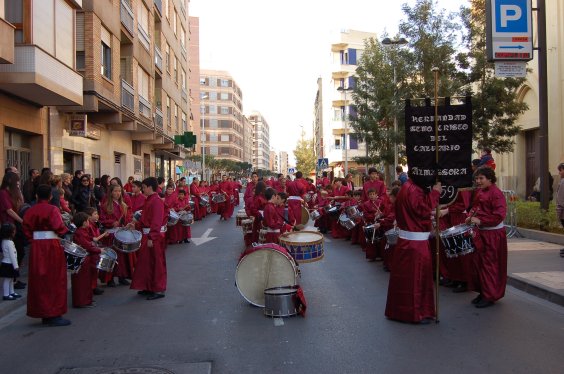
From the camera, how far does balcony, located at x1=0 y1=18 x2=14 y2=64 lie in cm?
1189

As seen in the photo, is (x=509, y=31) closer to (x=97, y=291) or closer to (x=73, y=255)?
(x=97, y=291)

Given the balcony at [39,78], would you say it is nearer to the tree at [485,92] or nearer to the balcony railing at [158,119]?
the tree at [485,92]

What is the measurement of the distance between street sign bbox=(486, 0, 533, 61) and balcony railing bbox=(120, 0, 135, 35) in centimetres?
1640

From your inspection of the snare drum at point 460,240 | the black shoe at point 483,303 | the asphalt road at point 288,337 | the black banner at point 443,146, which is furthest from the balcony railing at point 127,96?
the black shoe at point 483,303

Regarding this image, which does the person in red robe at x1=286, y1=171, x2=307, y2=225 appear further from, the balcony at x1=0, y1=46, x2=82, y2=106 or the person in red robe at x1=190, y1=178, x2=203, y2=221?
the person in red robe at x1=190, y1=178, x2=203, y2=221

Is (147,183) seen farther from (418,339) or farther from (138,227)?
(418,339)

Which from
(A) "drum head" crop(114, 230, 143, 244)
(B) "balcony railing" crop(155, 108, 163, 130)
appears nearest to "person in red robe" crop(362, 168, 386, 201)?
A: (A) "drum head" crop(114, 230, 143, 244)

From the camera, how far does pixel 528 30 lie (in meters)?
13.3

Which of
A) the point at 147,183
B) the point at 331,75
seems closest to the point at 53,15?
the point at 147,183

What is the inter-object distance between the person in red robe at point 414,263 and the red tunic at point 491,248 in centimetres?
128

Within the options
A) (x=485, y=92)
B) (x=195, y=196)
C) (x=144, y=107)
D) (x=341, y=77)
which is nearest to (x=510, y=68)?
(x=485, y=92)

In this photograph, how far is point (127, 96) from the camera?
79.7 feet

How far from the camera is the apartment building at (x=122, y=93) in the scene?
19.0m

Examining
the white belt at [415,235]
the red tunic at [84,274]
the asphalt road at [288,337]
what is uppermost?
the white belt at [415,235]
